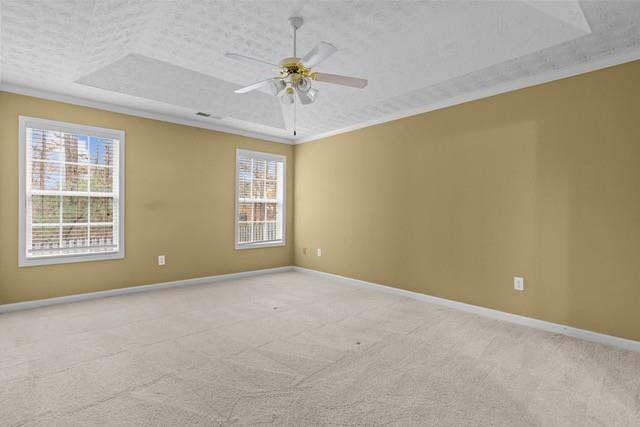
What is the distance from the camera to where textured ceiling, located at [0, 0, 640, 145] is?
8.43 ft

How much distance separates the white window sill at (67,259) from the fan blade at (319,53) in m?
3.60

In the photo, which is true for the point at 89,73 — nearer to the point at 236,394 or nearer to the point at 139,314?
the point at 139,314

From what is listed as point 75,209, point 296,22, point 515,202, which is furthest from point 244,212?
point 515,202

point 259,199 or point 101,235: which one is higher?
point 259,199

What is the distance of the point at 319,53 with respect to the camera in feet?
7.75

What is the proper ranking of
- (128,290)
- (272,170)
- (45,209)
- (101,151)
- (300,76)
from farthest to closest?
(272,170), (128,290), (101,151), (45,209), (300,76)

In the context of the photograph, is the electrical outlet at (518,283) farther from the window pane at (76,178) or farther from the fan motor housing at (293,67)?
the window pane at (76,178)

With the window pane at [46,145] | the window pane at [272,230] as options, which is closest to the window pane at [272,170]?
the window pane at [272,230]

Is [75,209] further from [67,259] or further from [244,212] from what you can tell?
[244,212]

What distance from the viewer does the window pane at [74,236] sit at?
412 centimetres

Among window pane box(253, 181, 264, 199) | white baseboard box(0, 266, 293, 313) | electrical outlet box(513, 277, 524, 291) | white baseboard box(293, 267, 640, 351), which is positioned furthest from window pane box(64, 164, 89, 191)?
electrical outlet box(513, 277, 524, 291)

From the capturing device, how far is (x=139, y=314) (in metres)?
3.71

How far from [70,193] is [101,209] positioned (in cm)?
38

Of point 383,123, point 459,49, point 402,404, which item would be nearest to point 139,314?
point 402,404
